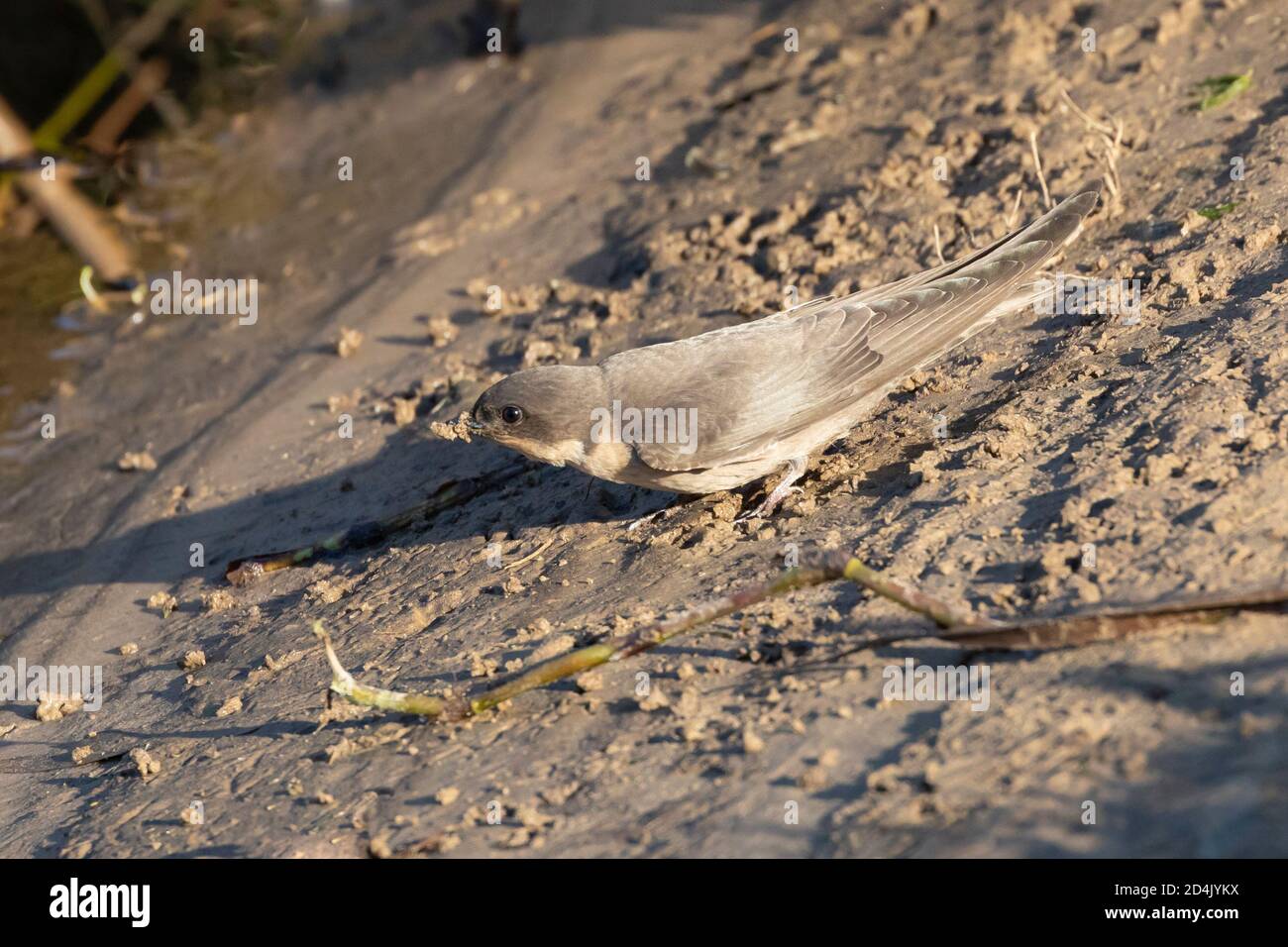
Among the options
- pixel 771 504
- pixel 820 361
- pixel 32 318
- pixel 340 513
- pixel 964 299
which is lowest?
pixel 771 504

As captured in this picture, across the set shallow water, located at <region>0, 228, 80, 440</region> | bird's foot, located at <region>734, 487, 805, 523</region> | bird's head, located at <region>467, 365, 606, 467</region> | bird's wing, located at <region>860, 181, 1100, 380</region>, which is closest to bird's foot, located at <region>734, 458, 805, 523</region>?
bird's foot, located at <region>734, 487, 805, 523</region>

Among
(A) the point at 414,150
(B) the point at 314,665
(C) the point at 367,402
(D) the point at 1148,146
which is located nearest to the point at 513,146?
(A) the point at 414,150

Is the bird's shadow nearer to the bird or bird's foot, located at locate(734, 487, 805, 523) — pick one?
the bird

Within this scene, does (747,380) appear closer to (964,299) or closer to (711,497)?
(711,497)

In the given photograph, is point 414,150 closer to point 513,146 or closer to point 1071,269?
point 513,146

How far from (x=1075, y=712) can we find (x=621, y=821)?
137 centimetres

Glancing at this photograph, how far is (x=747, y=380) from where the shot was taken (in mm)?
5605

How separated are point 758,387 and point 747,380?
0.19 feet

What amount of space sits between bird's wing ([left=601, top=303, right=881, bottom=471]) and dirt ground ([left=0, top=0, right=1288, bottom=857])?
13.6 inches

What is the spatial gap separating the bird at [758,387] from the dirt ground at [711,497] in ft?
0.88

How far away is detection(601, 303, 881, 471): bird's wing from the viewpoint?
5477 millimetres

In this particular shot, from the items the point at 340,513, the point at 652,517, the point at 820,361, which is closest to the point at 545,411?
the point at 652,517

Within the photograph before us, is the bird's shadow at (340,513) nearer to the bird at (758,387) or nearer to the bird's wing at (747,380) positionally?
the bird at (758,387)

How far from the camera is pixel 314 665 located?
17.7ft
